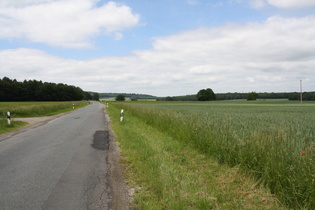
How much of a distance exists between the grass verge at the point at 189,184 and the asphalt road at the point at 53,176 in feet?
2.47

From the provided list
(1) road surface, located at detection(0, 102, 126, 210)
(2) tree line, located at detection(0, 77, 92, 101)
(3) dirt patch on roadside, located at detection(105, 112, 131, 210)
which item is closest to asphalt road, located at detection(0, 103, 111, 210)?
(1) road surface, located at detection(0, 102, 126, 210)

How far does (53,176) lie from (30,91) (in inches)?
4143

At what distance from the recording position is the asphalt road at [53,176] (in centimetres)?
395

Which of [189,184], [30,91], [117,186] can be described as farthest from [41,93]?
[189,184]

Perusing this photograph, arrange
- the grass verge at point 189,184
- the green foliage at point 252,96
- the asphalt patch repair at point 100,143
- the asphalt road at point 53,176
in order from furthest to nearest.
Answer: the green foliage at point 252,96 < the asphalt patch repair at point 100,143 < the asphalt road at point 53,176 < the grass verge at point 189,184

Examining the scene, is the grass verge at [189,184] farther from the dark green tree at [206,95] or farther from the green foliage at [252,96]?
the green foliage at [252,96]

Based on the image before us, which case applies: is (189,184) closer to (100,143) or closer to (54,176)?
(54,176)

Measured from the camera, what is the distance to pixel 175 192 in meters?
4.18

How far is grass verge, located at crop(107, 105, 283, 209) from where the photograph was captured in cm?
379

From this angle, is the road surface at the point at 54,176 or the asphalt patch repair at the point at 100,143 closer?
the road surface at the point at 54,176

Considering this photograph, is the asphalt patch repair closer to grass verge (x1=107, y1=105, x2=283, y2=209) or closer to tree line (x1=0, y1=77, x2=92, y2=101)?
grass verge (x1=107, y1=105, x2=283, y2=209)

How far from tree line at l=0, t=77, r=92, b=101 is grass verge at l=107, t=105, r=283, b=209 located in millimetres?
98119

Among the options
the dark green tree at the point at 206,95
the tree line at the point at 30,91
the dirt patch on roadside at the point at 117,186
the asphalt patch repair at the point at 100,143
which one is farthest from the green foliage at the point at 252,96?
the dirt patch on roadside at the point at 117,186

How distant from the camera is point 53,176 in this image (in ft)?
17.2
